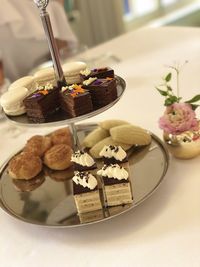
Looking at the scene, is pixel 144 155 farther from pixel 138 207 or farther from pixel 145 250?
pixel 145 250

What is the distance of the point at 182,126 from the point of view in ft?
2.73

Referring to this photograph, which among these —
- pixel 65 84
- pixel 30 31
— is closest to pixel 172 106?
pixel 65 84

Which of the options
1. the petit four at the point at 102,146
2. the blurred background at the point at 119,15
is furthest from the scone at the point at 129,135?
the blurred background at the point at 119,15

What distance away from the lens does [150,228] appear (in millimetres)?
721

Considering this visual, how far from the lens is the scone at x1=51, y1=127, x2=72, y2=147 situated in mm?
976

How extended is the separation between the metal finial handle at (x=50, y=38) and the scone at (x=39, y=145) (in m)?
0.20

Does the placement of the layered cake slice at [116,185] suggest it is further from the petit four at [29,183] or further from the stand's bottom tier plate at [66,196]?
the petit four at [29,183]

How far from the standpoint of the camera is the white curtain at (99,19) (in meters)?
2.47

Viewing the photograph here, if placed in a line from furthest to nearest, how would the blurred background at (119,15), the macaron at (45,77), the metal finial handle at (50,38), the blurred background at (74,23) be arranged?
the blurred background at (119,15), the blurred background at (74,23), the macaron at (45,77), the metal finial handle at (50,38)

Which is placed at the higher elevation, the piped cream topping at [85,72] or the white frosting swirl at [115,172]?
the piped cream topping at [85,72]

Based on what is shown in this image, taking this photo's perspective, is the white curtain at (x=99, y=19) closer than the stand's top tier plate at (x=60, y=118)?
No

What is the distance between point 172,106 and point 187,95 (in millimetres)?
330

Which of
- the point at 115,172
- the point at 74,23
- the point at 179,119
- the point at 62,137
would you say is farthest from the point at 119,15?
the point at 115,172

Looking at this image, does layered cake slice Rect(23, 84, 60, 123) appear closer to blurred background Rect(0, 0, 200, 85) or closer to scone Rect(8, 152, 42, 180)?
scone Rect(8, 152, 42, 180)
